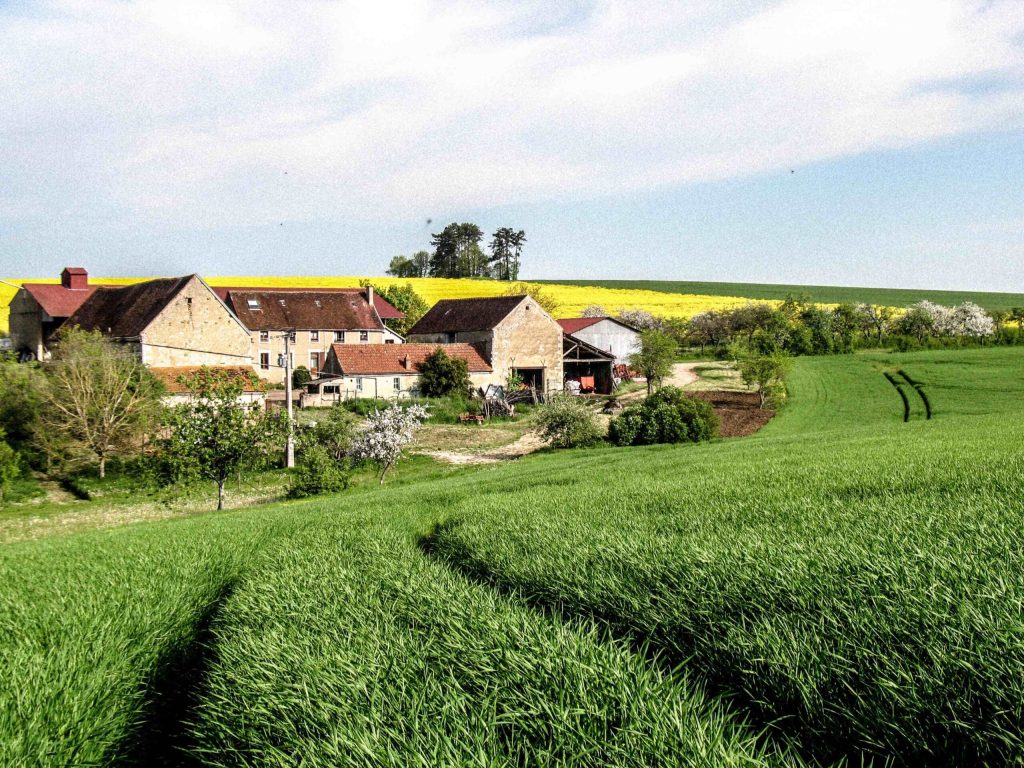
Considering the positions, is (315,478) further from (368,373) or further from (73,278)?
(73,278)

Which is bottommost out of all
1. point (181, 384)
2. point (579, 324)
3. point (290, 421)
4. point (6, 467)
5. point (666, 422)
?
point (6, 467)

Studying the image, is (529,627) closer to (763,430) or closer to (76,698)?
(76,698)

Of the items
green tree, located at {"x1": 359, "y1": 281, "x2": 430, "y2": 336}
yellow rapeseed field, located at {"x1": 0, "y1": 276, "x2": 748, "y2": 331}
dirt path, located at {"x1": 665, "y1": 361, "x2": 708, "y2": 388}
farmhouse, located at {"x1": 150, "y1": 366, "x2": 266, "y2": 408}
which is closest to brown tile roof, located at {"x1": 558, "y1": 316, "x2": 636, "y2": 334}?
dirt path, located at {"x1": 665, "y1": 361, "x2": 708, "y2": 388}

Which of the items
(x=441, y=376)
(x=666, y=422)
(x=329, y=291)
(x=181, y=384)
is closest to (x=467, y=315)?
(x=441, y=376)

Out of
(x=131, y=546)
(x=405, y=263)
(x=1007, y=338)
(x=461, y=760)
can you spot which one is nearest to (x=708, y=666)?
(x=461, y=760)

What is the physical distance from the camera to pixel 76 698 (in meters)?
4.62

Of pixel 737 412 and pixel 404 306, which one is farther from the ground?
pixel 404 306

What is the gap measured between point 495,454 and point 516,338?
65.0 feet

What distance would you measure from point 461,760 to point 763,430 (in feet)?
114

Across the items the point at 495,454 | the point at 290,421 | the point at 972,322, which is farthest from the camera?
the point at 972,322

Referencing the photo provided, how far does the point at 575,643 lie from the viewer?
406 cm

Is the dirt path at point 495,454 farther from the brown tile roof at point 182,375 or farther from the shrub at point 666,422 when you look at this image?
the brown tile roof at point 182,375

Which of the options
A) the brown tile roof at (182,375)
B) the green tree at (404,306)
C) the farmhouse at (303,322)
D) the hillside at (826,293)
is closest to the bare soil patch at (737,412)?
the brown tile roof at (182,375)

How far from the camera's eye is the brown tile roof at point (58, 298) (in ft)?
175
